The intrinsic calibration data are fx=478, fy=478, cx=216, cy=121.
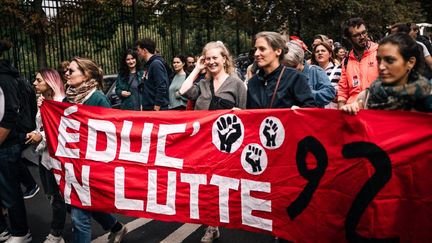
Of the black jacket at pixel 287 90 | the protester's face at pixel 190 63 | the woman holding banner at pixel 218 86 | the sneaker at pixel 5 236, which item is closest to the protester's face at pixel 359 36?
the woman holding banner at pixel 218 86

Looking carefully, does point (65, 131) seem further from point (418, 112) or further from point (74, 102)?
point (418, 112)

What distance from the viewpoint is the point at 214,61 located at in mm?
4016

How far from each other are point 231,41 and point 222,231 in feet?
56.9

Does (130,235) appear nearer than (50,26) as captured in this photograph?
Yes

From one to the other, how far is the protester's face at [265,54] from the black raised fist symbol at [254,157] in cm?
60

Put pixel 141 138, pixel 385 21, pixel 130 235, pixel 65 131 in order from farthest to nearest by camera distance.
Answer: pixel 385 21 → pixel 130 235 → pixel 65 131 → pixel 141 138

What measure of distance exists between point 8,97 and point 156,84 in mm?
2582

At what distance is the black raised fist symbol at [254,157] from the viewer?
3.33m

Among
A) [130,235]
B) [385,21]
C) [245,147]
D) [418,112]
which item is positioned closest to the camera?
[418,112]

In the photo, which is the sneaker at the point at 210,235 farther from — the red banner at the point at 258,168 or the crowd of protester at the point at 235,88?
the red banner at the point at 258,168

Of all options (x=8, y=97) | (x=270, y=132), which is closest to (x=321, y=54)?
(x=270, y=132)

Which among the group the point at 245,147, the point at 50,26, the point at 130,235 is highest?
the point at 50,26

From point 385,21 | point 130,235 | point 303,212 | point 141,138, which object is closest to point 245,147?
point 303,212

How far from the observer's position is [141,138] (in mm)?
3777
